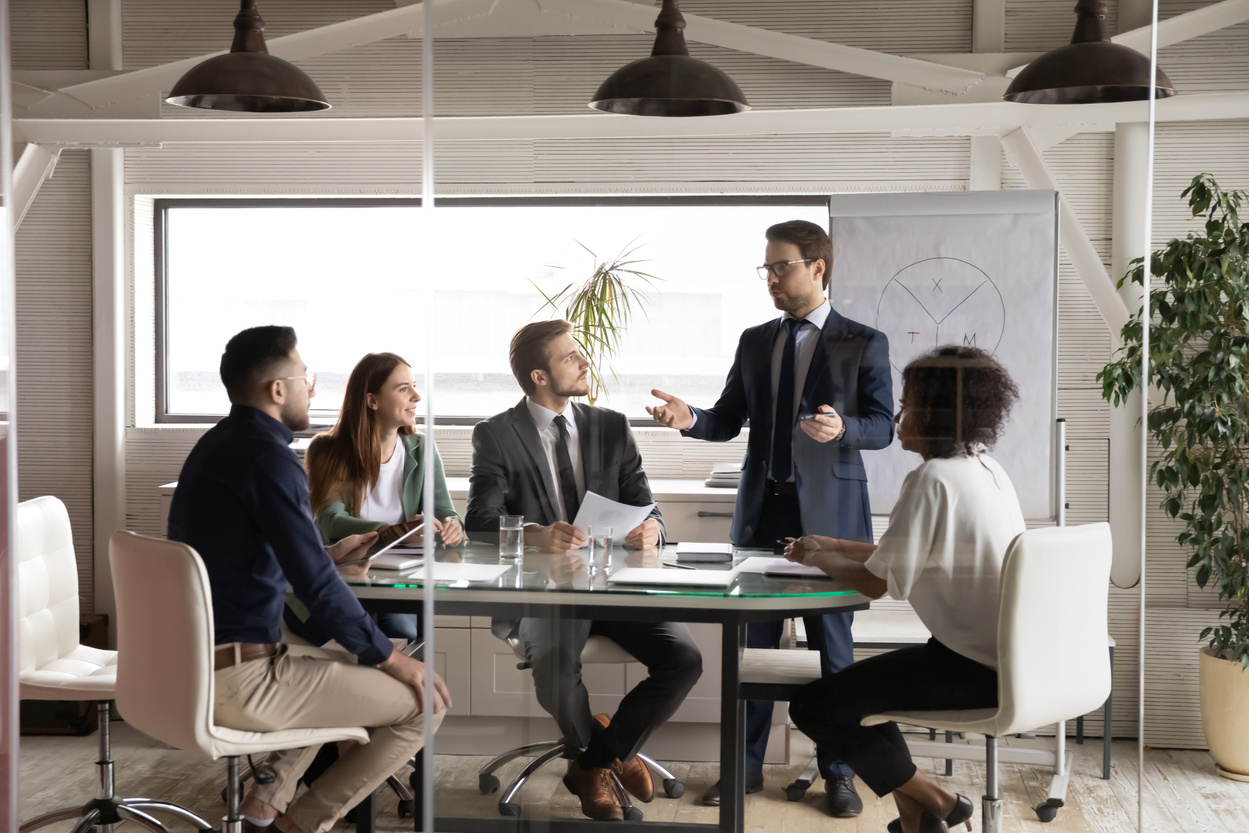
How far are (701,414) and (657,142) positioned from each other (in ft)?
1.48

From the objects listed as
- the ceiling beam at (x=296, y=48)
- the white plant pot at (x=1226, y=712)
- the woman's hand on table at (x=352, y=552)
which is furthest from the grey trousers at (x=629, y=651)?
the ceiling beam at (x=296, y=48)

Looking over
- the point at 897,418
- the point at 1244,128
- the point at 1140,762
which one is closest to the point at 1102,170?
the point at 1244,128

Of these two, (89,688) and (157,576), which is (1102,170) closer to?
(157,576)

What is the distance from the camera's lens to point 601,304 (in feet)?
A: 5.70

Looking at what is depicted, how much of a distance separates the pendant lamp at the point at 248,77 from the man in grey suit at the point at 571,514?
133 centimetres

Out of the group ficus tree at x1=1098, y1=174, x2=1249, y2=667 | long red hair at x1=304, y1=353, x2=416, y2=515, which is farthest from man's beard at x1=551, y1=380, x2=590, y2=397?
long red hair at x1=304, y1=353, x2=416, y2=515

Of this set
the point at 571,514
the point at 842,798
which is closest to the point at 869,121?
the point at 571,514

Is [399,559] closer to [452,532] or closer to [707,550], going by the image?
[452,532]

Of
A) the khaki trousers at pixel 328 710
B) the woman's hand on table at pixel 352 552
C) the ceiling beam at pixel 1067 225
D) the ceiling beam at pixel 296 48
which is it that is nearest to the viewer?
the ceiling beam at pixel 1067 225

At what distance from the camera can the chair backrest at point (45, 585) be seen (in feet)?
8.74

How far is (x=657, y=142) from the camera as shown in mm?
1660

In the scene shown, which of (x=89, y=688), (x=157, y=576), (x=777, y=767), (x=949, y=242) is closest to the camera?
(x=949, y=242)

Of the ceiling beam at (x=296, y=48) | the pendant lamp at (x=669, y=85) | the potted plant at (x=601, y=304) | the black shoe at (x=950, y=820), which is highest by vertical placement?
the ceiling beam at (x=296, y=48)

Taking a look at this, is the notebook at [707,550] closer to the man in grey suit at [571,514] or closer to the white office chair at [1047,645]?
the man in grey suit at [571,514]
